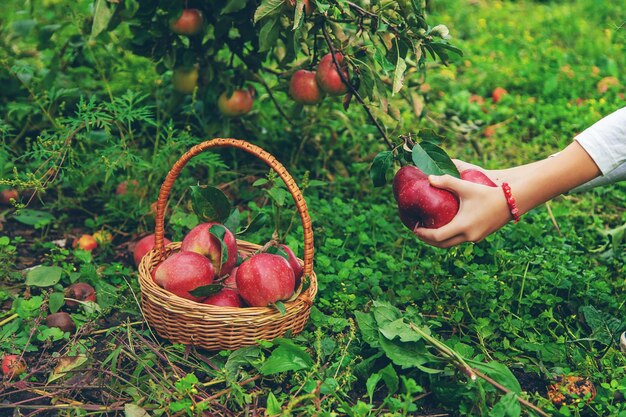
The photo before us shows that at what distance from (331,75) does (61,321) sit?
1.22 meters

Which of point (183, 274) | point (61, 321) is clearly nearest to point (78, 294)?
point (61, 321)

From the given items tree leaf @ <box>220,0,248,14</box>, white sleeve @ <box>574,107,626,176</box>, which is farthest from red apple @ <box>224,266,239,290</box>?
white sleeve @ <box>574,107,626,176</box>

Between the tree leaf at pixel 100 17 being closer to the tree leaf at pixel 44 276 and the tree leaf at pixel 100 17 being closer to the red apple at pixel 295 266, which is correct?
the tree leaf at pixel 44 276

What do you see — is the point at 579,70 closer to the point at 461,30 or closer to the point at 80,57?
the point at 461,30

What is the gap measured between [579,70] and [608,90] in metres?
0.26

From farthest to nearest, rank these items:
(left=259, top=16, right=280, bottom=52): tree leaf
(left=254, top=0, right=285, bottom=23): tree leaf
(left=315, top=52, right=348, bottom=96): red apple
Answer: (left=315, top=52, right=348, bottom=96): red apple, (left=259, top=16, right=280, bottom=52): tree leaf, (left=254, top=0, right=285, bottom=23): tree leaf

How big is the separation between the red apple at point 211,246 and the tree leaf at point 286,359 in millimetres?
308

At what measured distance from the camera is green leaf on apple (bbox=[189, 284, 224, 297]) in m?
1.97

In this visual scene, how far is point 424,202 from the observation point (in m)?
1.98

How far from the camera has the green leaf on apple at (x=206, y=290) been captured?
1.97 meters

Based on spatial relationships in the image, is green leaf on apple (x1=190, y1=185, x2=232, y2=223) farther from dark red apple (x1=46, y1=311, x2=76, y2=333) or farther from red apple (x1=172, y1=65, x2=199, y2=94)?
red apple (x1=172, y1=65, x2=199, y2=94)

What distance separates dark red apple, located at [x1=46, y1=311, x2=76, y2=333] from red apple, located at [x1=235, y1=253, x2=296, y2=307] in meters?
0.57

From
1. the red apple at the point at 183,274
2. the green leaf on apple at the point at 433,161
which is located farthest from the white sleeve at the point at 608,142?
the red apple at the point at 183,274

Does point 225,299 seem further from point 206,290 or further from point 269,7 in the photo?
point 269,7
